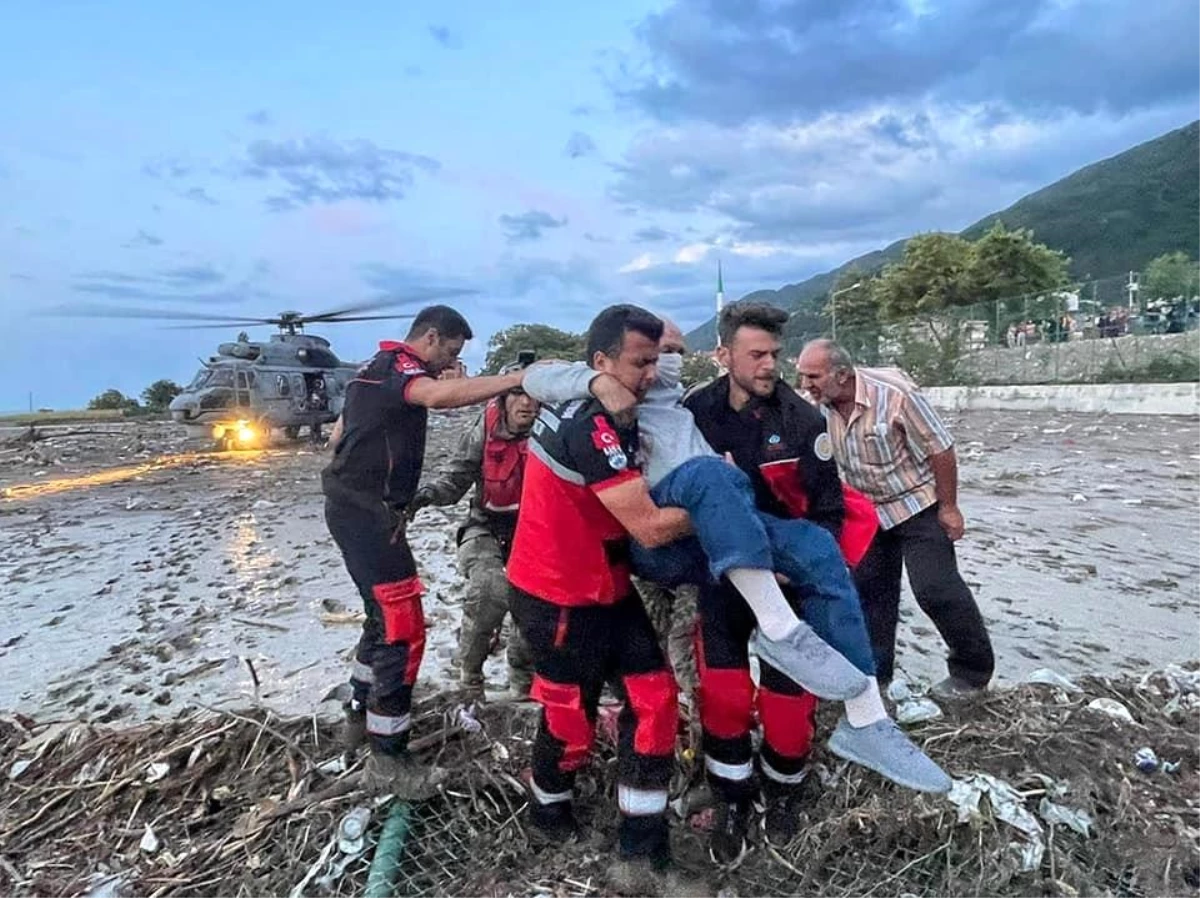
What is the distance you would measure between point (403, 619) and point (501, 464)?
3.98 feet

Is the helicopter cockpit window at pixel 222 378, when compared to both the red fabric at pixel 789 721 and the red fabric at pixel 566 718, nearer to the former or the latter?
the red fabric at pixel 566 718

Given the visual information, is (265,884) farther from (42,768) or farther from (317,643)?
(317,643)

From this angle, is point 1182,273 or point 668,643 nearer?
point 668,643

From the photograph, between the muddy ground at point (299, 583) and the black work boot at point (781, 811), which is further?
the muddy ground at point (299, 583)

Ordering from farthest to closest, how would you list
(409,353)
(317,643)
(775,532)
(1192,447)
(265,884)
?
(1192,447), (317,643), (409,353), (265,884), (775,532)

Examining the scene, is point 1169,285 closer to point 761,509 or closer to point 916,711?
point 916,711

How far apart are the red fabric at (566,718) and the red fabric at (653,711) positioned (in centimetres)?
17

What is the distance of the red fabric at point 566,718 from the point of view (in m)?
2.65

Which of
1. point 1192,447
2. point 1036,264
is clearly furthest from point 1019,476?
point 1036,264

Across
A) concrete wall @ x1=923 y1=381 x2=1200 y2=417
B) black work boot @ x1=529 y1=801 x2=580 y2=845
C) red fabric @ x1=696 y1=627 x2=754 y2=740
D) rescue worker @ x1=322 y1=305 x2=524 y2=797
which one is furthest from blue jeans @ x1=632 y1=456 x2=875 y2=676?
concrete wall @ x1=923 y1=381 x2=1200 y2=417

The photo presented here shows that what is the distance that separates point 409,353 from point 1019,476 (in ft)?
31.9

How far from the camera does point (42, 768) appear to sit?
3402 millimetres

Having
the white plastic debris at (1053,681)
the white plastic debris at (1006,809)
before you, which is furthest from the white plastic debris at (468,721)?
the white plastic debris at (1053,681)

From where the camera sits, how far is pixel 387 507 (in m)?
3.29
